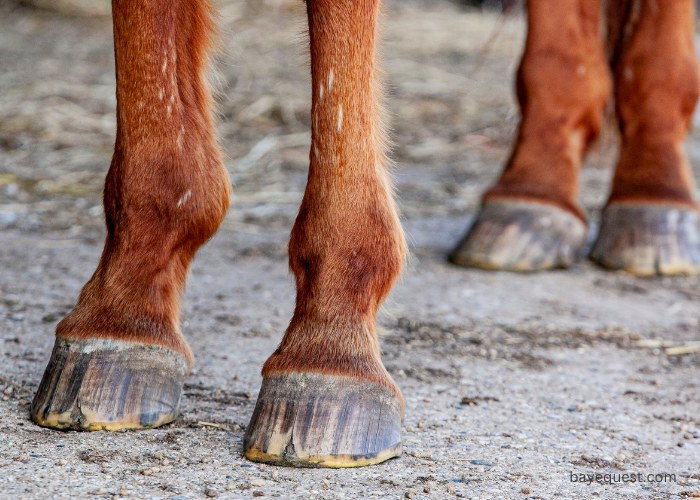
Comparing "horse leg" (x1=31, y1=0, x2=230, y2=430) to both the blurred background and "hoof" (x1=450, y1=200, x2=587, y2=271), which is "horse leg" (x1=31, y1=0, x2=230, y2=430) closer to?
the blurred background

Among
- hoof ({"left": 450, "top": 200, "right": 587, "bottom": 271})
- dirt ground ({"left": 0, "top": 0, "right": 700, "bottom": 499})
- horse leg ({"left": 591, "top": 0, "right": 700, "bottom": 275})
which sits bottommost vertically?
dirt ground ({"left": 0, "top": 0, "right": 700, "bottom": 499})

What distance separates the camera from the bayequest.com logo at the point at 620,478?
1.05 metres

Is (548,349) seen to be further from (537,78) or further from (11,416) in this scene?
(11,416)

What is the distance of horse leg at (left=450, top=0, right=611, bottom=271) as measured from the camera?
2158mm

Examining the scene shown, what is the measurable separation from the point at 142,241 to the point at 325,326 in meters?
0.30

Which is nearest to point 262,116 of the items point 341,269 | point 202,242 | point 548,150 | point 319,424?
point 548,150

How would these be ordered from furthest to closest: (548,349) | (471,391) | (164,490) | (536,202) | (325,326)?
(536,202)
(548,349)
(471,391)
(325,326)
(164,490)

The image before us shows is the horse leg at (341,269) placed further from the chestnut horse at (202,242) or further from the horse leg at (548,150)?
the horse leg at (548,150)

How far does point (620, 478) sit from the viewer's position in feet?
3.50

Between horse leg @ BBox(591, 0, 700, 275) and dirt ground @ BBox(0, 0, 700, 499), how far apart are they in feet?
0.26

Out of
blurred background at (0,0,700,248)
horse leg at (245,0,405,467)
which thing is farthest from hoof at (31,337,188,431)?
blurred background at (0,0,700,248)

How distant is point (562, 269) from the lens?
2217 mm

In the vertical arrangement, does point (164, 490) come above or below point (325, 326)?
below

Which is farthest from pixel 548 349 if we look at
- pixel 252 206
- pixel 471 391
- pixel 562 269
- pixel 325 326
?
pixel 252 206
